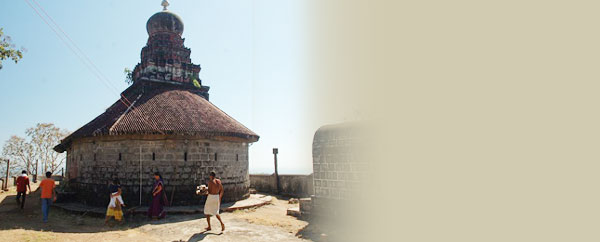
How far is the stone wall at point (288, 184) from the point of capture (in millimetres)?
17391

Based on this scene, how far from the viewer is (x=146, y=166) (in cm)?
1192

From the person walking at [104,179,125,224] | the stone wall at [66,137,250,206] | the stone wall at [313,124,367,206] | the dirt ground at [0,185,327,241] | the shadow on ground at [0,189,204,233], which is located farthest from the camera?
the stone wall at [66,137,250,206]

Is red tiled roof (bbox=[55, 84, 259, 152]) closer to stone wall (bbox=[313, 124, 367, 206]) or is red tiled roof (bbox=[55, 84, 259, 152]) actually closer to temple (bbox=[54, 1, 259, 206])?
temple (bbox=[54, 1, 259, 206])

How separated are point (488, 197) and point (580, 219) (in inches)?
52.8

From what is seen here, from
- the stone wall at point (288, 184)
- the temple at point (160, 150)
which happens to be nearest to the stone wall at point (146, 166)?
the temple at point (160, 150)

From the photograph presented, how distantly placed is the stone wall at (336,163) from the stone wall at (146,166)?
5.18 metres

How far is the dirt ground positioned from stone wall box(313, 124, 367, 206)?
1.31m

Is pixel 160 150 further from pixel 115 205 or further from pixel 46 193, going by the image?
pixel 46 193

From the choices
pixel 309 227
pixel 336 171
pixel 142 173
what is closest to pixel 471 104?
pixel 336 171

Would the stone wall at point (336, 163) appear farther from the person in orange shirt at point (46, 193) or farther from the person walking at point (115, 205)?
the person in orange shirt at point (46, 193)

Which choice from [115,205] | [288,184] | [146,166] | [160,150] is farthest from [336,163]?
[288,184]

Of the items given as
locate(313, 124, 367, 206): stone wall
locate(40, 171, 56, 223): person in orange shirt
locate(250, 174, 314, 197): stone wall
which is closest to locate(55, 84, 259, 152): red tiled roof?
locate(40, 171, 56, 223): person in orange shirt

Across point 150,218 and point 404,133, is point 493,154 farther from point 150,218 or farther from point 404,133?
point 150,218

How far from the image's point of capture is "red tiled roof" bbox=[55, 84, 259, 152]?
11.9m
